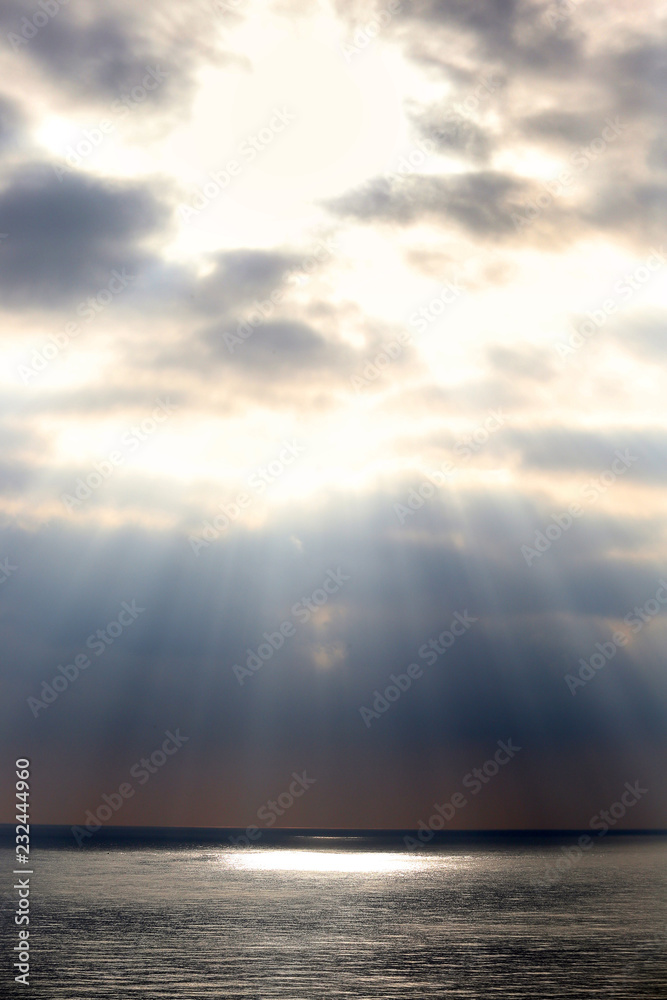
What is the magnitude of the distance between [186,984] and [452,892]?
13334 cm

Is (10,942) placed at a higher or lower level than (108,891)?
higher

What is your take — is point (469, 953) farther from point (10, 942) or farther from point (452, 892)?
point (452, 892)

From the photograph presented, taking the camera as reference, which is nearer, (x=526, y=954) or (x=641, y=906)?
(x=526, y=954)

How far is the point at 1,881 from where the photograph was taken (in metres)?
194

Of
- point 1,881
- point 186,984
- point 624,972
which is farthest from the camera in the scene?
point 1,881

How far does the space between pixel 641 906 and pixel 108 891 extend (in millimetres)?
94590

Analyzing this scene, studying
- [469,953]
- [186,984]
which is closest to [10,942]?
[186,984]

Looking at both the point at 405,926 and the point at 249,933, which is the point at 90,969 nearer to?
the point at 249,933

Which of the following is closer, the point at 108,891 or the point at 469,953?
the point at 469,953

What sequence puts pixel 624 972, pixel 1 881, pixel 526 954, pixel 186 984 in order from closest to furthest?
1. pixel 186 984
2. pixel 624 972
3. pixel 526 954
4. pixel 1 881

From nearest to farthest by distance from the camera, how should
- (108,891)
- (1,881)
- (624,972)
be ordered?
1. (624,972)
2. (108,891)
3. (1,881)

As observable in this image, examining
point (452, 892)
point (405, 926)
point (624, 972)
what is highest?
point (624, 972)

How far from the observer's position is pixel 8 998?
65.6m

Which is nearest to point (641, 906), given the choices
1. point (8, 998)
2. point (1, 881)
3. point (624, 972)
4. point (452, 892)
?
point (452, 892)
